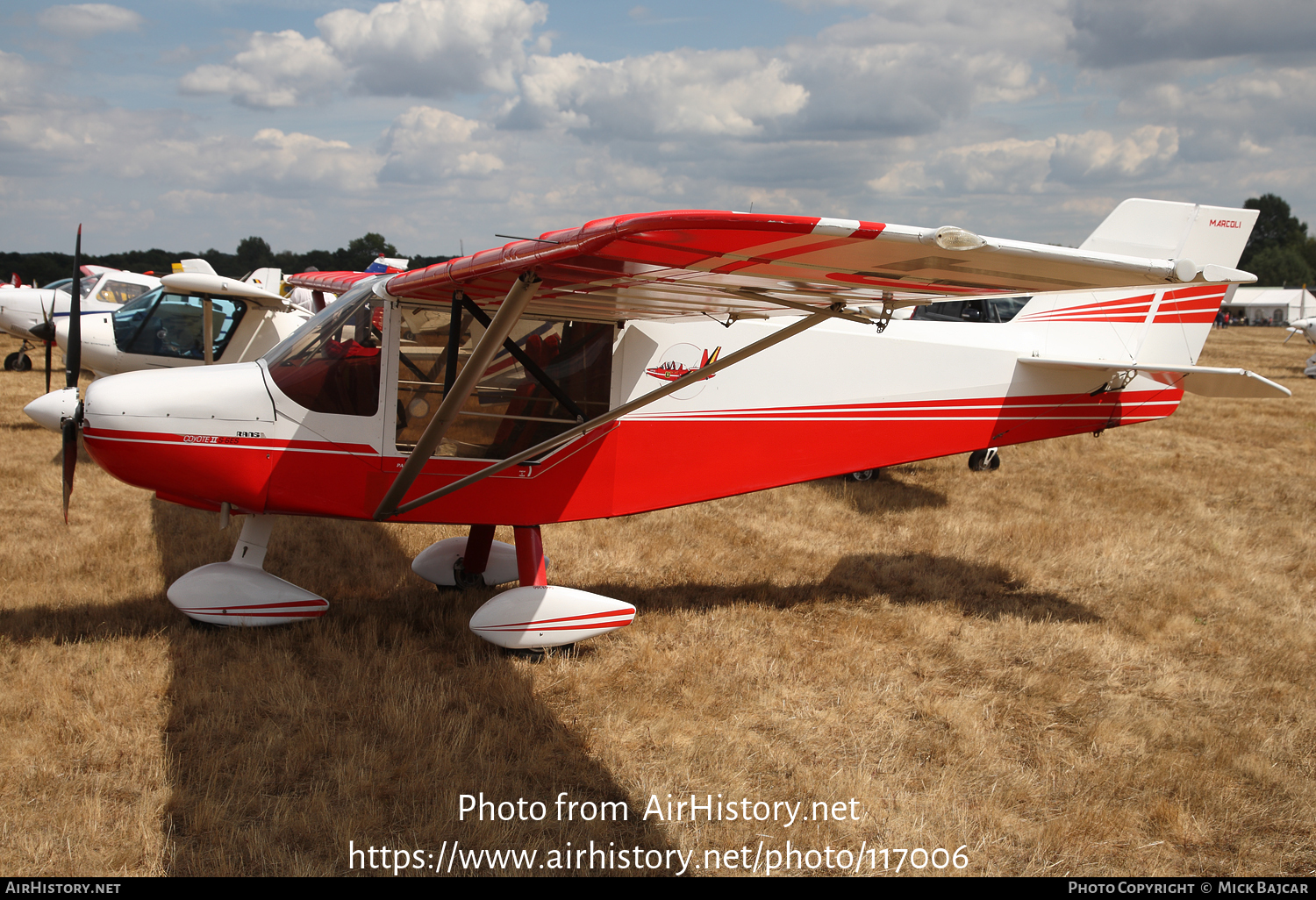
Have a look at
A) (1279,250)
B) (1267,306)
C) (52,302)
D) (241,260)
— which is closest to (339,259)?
(241,260)

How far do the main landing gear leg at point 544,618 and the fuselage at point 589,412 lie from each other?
491 millimetres

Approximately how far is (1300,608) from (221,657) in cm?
757

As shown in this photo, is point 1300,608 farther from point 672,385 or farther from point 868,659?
point 672,385

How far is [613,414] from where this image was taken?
13.6 feet

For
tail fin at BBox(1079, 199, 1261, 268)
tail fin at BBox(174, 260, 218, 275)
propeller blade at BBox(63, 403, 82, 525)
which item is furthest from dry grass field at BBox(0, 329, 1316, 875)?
tail fin at BBox(174, 260, 218, 275)

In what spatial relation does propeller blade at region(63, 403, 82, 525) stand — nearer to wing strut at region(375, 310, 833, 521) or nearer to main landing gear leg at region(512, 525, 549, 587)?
wing strut at region(375, 310, 833, 521)

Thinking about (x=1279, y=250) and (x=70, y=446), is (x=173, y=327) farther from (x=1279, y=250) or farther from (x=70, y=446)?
(x=1279, y=250)

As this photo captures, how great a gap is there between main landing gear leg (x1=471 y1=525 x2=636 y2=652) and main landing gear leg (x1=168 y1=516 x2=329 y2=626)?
113 cm

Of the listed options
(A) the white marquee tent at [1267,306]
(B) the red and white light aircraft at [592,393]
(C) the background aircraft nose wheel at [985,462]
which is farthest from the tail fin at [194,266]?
(A) the white marquee tent at [1267,306]

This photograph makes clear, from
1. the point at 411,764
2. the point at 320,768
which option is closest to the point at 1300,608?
the point at 411,764

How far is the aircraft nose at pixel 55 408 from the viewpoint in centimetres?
481

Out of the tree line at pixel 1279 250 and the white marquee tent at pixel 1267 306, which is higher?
the tree line at pixel 1279 250

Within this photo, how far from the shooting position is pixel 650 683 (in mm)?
4602

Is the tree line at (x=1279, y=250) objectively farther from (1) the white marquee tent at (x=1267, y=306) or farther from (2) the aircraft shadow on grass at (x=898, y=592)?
(2) the aircraft shadow on grass at (x=898, y=592)
